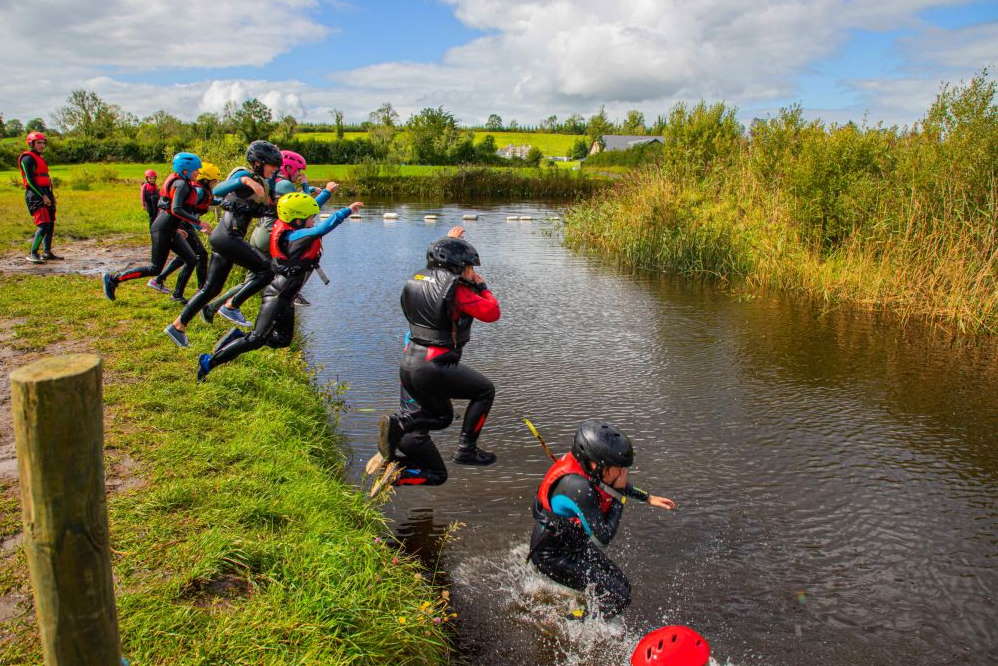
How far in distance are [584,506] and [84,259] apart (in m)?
14.1

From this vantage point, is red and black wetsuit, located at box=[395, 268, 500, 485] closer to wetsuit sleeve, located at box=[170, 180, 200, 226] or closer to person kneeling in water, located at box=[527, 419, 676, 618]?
person kneeling in water, located at box=[527, 419, 676, 618]

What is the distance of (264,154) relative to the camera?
718cm

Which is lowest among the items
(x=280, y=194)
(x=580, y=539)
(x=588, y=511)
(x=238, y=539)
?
(x=580, y=539)

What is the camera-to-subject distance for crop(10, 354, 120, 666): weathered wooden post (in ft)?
7.04

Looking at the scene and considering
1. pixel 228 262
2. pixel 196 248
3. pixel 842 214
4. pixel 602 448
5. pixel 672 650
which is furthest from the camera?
pixel 842 214

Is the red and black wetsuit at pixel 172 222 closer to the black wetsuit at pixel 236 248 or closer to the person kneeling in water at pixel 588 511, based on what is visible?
the black wetsuit at pixel 236 248

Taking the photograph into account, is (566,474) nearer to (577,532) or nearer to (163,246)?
(577,532)

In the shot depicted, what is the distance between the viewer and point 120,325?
931 cm

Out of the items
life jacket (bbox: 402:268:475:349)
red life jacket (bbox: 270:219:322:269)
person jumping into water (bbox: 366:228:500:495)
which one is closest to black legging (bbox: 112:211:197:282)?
red life jacket (bbox: 270:219:322:269)

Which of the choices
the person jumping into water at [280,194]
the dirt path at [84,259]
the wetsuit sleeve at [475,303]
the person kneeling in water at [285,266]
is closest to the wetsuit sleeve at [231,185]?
the person jumping into water at [280,194]

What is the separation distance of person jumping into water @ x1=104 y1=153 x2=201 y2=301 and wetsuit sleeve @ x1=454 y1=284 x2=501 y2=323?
4.84 meters

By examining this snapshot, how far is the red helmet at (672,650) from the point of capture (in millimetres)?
3424

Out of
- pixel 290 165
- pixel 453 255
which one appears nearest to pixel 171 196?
pixel 290 165

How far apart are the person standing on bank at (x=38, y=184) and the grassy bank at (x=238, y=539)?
262 inches
